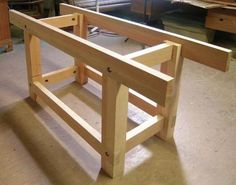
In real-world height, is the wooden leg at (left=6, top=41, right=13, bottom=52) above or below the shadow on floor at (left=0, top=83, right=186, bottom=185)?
above

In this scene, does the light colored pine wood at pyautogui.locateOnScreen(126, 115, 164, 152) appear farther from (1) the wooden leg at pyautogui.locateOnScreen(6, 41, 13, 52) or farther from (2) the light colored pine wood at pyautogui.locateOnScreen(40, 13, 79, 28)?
(1) the wooden leg at pyautogui.locateOnScreen(6, 41, 13, 52)

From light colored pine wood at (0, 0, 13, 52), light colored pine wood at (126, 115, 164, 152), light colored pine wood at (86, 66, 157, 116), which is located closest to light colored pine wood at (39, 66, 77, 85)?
light colored pine wood at (86, 66, 157, 116)

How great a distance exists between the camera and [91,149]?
62.0 inches

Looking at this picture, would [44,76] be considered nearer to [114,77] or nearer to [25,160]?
[25,160]

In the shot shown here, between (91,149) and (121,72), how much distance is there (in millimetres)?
645

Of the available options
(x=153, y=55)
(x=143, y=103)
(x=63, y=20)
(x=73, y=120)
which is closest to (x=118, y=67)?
(x=153, y=55)

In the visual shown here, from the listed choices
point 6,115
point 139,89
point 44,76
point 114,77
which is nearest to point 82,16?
point 44,76

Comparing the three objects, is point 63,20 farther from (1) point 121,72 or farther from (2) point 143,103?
(1) point 121,72

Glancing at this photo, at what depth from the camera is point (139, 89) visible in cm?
104

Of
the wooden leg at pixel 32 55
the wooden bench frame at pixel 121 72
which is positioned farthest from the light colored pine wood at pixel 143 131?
the wooden leg at pixel 32 55

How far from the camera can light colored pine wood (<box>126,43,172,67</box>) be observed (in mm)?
1223

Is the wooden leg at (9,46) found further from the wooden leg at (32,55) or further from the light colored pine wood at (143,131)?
the light colored pine wood at (143,131)

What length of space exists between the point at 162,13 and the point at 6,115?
269cm

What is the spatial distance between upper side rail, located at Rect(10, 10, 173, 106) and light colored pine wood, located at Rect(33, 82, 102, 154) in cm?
40
